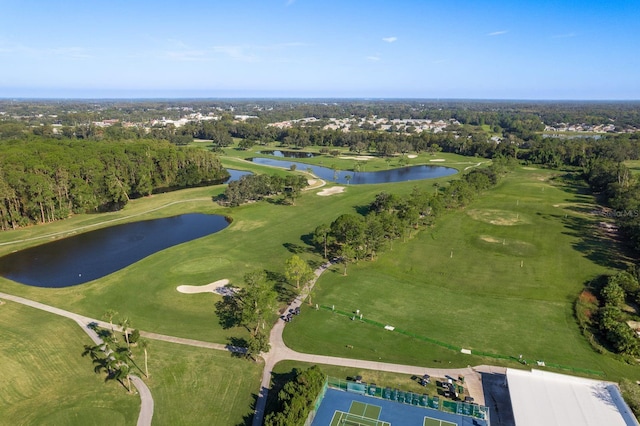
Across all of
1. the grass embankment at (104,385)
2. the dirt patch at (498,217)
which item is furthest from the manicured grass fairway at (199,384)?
the dirt patch at (498,217)

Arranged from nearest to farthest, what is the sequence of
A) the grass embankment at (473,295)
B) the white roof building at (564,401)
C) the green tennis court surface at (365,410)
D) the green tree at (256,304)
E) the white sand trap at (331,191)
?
the white roof building at (564,401) → the green tennis court surface at (365,410) → the grass embankment at (473,295) → the green tree at (256,304) → the white sand trap at (331,191)

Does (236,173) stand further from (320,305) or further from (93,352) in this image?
(93,352)

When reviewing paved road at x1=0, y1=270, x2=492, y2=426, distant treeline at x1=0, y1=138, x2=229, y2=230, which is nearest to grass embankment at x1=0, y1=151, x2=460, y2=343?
paved road at x1=0, y1=270, x2=492, y2=426

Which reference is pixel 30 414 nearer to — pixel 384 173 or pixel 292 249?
pixel 292 249

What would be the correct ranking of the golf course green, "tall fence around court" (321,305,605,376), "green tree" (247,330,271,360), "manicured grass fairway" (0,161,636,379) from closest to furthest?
the golf course green, "tall fence around court" (321,305,605,376), "green tree" (247,330,271,360), "manicured grass fairway" (0,161,636,379)

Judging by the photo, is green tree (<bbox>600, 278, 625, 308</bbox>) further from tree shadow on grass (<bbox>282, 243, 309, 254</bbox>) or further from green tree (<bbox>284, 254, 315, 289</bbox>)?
tree shadow on grass (<bbox>282, 243, 309, 254</bbox>)

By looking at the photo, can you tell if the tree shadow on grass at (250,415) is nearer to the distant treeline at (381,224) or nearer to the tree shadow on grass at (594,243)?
the distant treeline at (381,224)

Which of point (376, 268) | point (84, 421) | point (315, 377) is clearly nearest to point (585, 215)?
point (376, 268)
